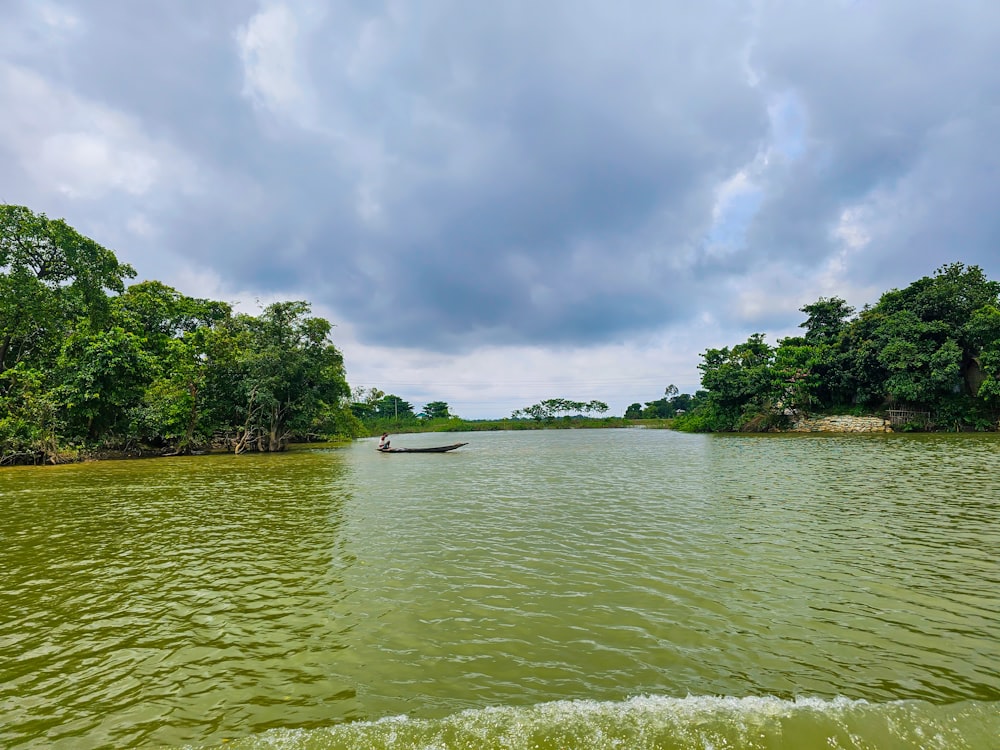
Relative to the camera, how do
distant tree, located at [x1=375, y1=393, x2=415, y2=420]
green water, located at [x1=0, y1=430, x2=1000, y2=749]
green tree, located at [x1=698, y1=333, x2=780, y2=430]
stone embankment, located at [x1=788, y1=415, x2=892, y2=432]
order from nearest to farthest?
green water, located at [x1=0, y1=430, x2=1000, y2=749], stone embankment, located at [x1=788, y1=415, x2=892, y2=432], green tree, located at [x1=698, y1=333, x2=780, y2=430], distant tree, located at [x1=375, y1=393, x2=415, y2=420]

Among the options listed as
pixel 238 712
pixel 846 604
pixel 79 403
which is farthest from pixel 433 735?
pixel 79 403

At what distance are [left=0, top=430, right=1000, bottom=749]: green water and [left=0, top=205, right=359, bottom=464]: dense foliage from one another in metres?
22.6

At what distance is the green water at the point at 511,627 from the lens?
359 cm

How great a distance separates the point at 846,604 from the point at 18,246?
136ft

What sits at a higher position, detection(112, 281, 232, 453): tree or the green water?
detection(112, 281, 232, 453): tree

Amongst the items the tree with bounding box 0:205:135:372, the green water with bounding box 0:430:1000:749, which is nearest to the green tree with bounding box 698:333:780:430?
the green water with bounding box 0:430:1000:749

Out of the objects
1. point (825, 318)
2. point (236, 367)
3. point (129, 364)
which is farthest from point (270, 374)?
point (825, 318)

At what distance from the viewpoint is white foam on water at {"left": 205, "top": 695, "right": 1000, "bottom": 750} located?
3314 millimetres

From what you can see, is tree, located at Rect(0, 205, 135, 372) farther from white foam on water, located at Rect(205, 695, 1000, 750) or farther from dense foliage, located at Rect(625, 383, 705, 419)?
dense foliage, located at Rect(625, 383, 705, 419)

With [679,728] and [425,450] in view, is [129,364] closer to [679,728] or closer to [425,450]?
[425,450]

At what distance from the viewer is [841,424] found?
144 feet

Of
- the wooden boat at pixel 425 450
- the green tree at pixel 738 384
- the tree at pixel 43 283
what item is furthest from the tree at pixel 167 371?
the green tree at pixel 738 384

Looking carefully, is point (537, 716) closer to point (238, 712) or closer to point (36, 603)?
point (238, 712)

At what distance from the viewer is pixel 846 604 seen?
18.7ft
